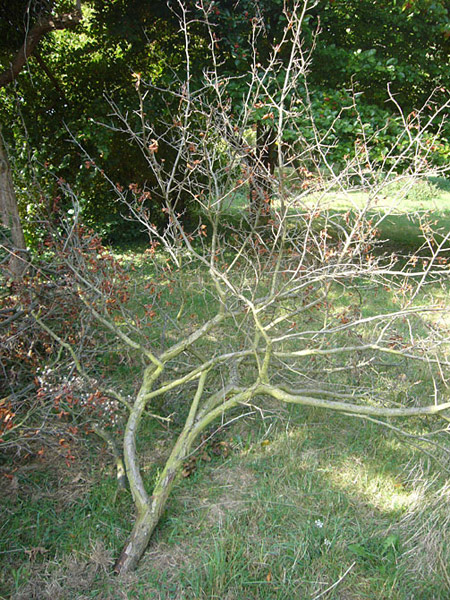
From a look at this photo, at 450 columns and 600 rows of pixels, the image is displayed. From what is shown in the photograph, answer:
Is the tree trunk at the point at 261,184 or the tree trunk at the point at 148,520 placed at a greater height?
the tree trunk at the point at 261,184

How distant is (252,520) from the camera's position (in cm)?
282

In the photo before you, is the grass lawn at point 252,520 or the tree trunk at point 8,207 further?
the tree trunk at point 8,207

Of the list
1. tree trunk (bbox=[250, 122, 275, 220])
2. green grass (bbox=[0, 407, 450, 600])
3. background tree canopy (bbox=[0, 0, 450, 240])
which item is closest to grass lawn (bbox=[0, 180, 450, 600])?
green grass (bbox=[0, 407, 450, 600])

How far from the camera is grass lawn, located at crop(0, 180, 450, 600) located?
2453 mm

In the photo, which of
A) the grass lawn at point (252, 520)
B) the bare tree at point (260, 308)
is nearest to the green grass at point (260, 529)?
the grass lawn at point (252, 520)

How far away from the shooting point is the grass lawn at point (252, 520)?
8.05 ft

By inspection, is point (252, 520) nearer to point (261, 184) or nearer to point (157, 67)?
point (261, 184)

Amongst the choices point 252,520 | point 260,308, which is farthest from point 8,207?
point 252,520

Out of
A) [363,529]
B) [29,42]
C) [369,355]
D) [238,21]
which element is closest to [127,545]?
[363,529]

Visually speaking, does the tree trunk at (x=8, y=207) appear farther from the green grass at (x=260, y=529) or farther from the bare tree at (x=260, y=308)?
the green grass at (x=260, y=529)

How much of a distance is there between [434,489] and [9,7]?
22.2 ft

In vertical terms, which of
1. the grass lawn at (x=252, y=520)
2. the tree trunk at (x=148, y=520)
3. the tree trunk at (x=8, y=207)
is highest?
the tree trunk at (x=8, y=207)

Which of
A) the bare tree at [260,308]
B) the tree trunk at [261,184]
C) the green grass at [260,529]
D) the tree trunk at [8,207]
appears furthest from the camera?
the tree trunk at [8,207]

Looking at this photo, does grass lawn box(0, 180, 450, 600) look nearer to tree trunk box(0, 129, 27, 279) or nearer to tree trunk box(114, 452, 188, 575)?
tree trunk box(114, 452, 188, 575)
